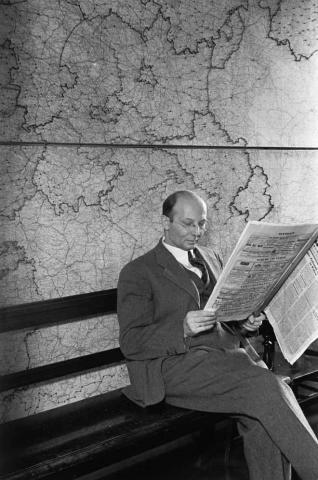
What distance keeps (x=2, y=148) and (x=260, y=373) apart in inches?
61.2

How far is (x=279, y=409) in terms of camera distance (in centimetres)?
245

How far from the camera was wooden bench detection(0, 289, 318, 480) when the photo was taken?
227 cm

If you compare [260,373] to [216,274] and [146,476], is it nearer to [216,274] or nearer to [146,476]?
[216,274]

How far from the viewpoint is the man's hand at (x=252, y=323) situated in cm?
296

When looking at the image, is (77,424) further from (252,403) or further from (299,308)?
(299,308)

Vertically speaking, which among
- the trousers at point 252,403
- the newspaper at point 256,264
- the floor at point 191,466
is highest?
the newspaper at point 256,264

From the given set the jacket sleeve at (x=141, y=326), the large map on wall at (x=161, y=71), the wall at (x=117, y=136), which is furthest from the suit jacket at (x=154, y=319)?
the large map on wall at (x=161, y=71)

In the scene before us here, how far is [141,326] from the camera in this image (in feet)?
9.10

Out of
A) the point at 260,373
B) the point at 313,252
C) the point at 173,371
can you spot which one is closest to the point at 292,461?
the point at 260,373

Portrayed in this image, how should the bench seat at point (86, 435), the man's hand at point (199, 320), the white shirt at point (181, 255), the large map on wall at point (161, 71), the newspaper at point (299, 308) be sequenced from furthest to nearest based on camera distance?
the white shirt at point (181, 255)
the large map on wall at point (161, 71)
the newspaper at point (299, 308)
the man's hand at point (199, 320)
the bench seat at point (86, 435)

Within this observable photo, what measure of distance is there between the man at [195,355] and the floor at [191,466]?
52cm

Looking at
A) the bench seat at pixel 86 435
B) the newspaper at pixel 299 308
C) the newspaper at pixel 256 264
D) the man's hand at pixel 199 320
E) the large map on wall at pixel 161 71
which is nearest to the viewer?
the bench seat at pixel 86 435

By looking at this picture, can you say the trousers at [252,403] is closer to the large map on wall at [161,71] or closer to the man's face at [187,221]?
the man's face at [187,221]

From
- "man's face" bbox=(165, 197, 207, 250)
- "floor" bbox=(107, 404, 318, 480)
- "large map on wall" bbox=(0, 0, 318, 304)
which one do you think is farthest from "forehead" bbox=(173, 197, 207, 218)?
"floor" bbox=(107, 404, 318, 480)
